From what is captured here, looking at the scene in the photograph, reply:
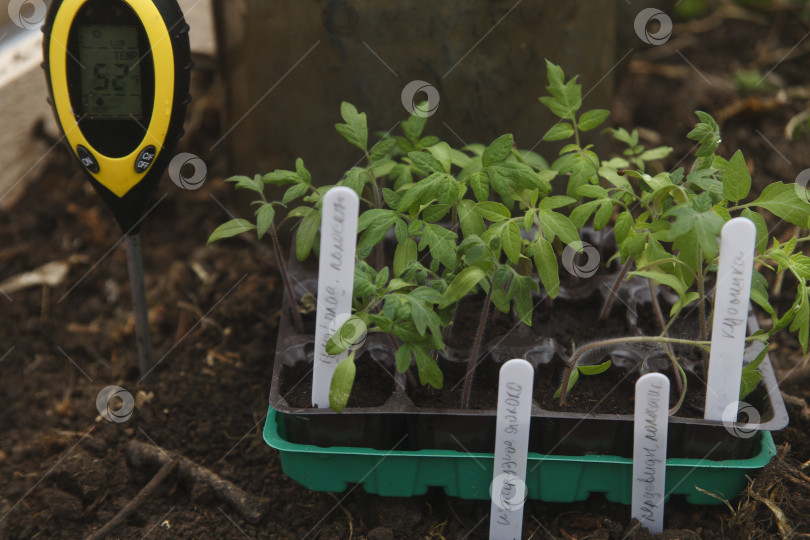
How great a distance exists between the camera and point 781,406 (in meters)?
1.31

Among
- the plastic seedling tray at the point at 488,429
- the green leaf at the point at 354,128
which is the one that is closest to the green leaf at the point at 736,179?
the plastic seedling tray at the point at 488,429

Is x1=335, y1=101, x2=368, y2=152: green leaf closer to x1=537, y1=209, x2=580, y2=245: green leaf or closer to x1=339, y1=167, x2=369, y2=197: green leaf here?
x1=339, y1=167, x2=369, y2=197: green leaf

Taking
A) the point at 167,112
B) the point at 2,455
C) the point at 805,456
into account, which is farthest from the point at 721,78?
the point at 2,455

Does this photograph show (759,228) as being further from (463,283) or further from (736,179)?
(463,283)

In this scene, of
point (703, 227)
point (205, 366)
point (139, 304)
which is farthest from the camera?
point (205, 366)

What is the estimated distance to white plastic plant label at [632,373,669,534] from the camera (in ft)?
3.94

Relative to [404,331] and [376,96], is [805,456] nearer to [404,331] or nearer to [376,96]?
[404,331]

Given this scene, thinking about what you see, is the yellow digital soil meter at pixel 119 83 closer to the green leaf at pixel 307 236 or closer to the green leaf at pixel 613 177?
the green leaf at pixel 307 236

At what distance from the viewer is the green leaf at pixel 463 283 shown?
1.20 m

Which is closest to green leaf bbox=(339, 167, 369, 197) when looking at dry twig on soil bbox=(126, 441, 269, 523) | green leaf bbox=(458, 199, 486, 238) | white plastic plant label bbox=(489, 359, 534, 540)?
green leaf bbox=(458, 199, 486, 238)

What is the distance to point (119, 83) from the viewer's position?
4.38ft

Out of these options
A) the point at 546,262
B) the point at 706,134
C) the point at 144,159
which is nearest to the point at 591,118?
the point at 706,134

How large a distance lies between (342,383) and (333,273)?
17 cm

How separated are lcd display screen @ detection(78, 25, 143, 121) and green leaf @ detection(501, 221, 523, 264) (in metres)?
0.64
